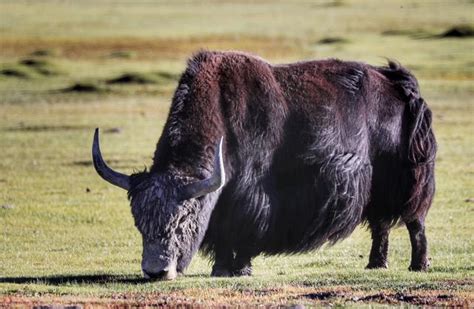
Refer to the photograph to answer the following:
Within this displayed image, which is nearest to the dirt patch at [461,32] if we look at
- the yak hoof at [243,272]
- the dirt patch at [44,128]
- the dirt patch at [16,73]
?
the dirt patch at [16,73]

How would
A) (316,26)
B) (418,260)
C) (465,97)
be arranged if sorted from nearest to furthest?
(418,260)
(465,97)
(316,26)

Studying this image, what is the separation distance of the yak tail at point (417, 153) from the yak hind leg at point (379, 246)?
0.35 metres

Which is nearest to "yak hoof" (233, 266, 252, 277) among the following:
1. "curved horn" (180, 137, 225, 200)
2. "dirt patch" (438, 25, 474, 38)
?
"curved horn" (180, 137, 225, 200)

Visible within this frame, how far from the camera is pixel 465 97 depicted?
4088 cm

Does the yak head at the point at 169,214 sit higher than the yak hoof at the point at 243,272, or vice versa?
the yak head at the point at 169,214

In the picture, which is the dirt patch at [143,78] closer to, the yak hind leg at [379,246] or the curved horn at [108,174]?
the yak hind leg at [379,246]

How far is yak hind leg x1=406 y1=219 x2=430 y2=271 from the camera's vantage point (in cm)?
1472

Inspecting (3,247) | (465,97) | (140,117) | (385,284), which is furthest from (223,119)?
(465,97)

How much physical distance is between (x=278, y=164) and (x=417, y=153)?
1.99 meters

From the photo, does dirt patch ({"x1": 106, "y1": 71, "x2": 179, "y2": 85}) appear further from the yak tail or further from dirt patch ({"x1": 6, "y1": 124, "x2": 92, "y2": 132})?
the yak tail

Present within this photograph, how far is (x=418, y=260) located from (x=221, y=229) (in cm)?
261

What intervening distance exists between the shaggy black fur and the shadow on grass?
0.97 meters

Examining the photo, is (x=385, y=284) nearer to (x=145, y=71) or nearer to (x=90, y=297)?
(x=90, y=297)

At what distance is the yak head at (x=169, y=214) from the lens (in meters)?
12.5
